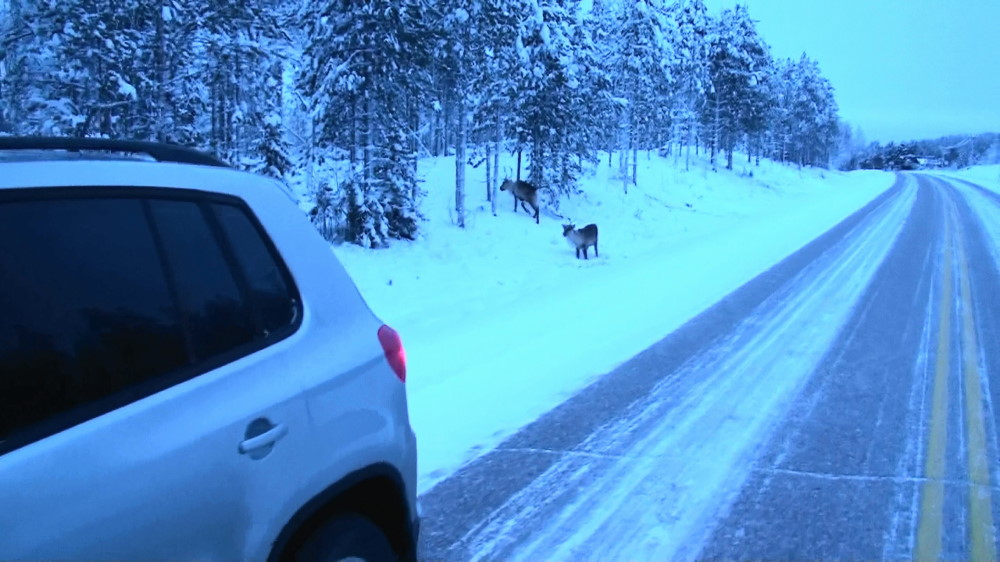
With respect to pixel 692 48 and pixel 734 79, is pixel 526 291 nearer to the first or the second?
pixel 692 48

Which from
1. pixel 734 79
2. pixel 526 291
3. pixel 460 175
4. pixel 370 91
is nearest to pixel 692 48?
pixel 734 79

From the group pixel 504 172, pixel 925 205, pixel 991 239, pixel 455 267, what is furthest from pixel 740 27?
pixel 455 267

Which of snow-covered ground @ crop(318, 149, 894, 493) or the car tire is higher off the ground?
the car tire

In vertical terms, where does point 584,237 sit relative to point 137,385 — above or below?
below

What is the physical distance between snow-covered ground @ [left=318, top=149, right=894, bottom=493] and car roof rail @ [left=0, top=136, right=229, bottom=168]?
2.96m

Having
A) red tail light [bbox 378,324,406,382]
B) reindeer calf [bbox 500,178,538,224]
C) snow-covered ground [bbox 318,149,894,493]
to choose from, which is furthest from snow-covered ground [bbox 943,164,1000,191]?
red tail light [bbox 378,324,406,382]

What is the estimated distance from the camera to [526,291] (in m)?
12.5

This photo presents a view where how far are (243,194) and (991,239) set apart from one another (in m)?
23.1

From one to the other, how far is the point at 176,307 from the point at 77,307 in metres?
0.31

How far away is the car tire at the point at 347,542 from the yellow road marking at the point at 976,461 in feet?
11.1

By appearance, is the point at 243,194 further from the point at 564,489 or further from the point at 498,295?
the point at 498,295

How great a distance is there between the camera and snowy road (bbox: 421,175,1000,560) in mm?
4246

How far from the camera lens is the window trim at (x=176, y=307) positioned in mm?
1849

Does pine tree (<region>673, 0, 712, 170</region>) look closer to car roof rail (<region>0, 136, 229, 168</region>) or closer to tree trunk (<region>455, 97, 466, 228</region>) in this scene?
tree trunk (<region>455, 97, 466, 228</region>)
